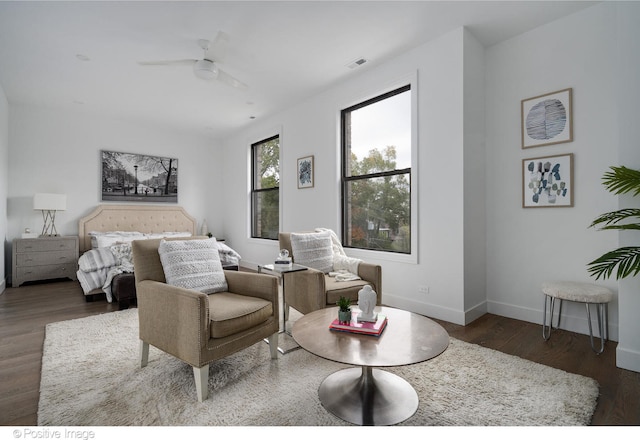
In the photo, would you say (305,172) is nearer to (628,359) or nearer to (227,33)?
(227,33)

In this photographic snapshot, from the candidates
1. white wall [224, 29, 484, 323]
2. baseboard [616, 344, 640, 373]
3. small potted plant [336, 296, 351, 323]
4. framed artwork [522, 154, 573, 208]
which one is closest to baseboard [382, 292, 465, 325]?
white wall [224, 29, 484, 323]

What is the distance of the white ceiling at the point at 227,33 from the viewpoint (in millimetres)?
2738

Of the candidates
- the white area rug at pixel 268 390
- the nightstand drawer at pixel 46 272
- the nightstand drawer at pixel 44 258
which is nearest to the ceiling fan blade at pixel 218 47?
the white area rug at pixel 268 390

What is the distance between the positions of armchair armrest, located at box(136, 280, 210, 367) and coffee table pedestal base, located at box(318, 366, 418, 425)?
30.9 inches

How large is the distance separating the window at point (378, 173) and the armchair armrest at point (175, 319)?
2.51m

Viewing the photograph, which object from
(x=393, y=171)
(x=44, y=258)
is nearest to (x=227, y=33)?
(x=393, y=171)

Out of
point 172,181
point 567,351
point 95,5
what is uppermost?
point 95,5

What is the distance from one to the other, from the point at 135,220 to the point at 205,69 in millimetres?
3943

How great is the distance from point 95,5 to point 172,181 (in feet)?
13.5

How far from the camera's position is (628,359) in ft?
7.07

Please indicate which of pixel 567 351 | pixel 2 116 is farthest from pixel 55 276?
pixel 567 351

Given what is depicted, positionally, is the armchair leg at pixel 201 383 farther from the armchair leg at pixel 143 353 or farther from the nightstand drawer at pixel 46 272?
the nightstand drawer at pixel 46 272

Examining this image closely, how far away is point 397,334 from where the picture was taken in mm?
1749
